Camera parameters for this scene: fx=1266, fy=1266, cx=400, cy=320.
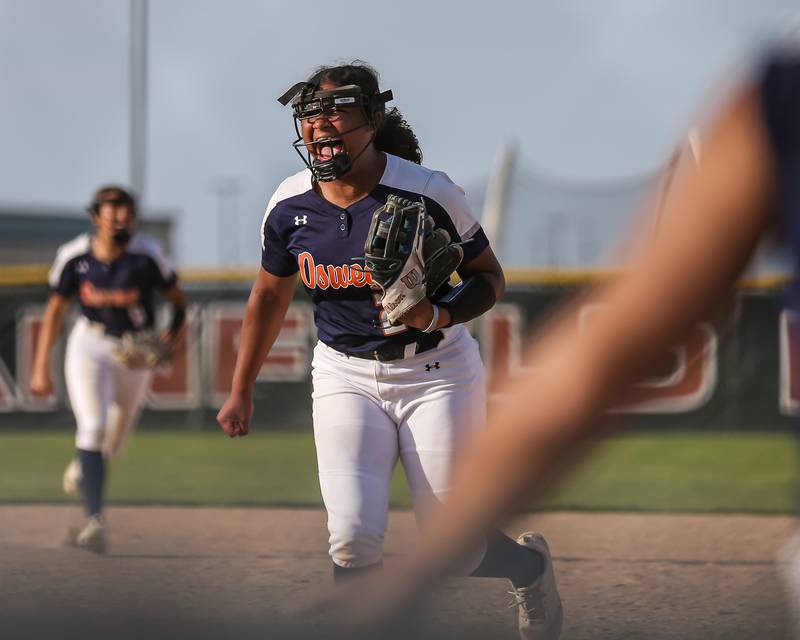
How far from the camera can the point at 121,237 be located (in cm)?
732

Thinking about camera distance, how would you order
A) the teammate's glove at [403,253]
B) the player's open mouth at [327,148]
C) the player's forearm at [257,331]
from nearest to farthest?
the teammate's glove at [403,253] < the player's open mouth at [327,148] < the player's forearm at [257,331]

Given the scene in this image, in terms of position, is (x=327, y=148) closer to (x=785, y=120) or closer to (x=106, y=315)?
(x=785, y=120)

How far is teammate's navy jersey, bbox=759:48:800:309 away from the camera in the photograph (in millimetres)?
1324

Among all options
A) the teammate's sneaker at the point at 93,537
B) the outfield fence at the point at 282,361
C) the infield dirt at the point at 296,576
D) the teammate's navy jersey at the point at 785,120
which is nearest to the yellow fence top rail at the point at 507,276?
the outfield fence at the point at 282,361

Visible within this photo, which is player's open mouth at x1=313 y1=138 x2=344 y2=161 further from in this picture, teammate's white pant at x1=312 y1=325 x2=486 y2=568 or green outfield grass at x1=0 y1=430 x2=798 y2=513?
green outfield grass at x1=0 y1=430 x2=798 y2=513

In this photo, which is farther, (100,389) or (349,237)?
(100,389)

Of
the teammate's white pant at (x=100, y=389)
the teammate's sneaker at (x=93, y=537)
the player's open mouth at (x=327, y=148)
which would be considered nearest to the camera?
the player's open mouth at (x=327, y=148)

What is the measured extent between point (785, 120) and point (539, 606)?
126 inches

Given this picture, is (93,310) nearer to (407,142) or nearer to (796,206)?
(407,142)

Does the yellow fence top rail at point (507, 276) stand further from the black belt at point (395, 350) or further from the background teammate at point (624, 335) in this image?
the background teammate at point (624, 335)

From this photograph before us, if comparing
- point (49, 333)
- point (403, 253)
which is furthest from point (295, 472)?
point (403, 253)

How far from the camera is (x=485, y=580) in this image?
5.50 m

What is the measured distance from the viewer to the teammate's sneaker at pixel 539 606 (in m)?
4.29

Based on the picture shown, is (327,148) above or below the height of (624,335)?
above
